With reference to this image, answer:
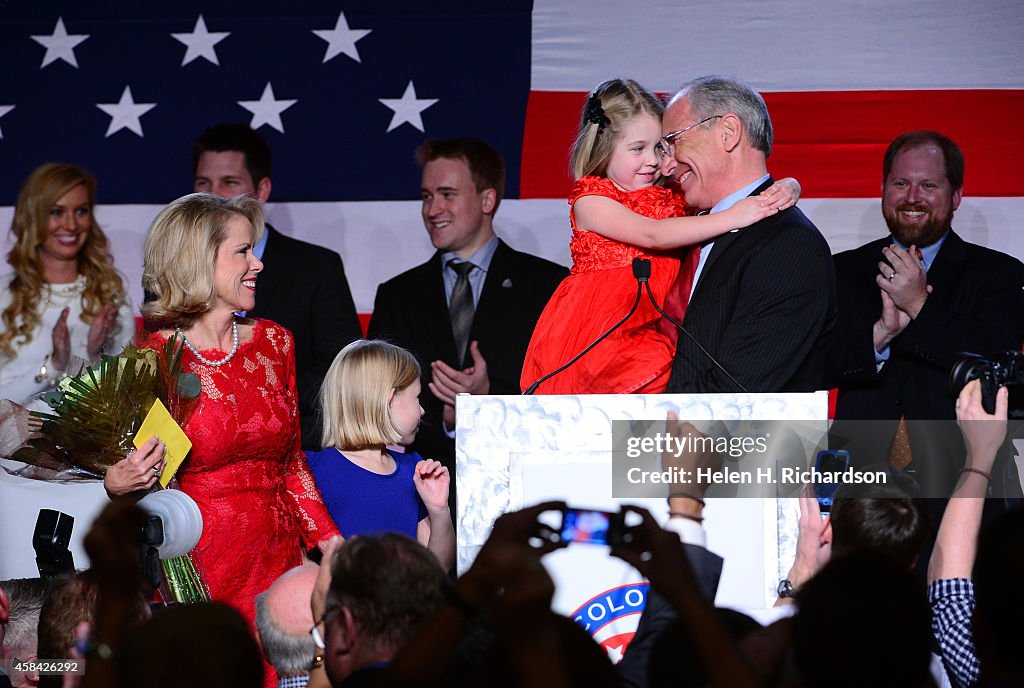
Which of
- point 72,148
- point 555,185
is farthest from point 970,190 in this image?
point 72,148

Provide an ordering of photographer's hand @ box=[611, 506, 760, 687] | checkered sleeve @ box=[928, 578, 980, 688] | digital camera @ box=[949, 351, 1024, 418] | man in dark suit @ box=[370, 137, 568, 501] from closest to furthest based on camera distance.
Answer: photographer's hand @ box=[611, 506, 760, 687] → checkered sleeve @ box=[928, 578, 980, 688] → digital camera @ box=[949, 351, 1024, 418] → man in dark suit @ box=[370, 137, 568, 501]

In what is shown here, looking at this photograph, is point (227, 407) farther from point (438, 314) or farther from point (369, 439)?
point (438, 314)

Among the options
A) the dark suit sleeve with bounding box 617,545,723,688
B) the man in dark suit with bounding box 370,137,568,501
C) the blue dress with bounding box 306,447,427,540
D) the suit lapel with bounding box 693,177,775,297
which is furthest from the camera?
the man in dark suit with bounding box 370,137,568,501

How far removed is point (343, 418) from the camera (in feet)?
12.1

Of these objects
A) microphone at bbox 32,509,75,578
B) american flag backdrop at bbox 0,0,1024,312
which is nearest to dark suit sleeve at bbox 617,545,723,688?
microphone at bbox 32,509,75,578

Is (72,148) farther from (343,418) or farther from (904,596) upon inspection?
(904,596)

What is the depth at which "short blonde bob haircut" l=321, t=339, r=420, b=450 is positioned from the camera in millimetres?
3668

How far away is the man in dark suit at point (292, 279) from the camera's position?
470cm

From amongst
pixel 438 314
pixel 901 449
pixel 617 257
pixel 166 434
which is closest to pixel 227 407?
pixel 166 434

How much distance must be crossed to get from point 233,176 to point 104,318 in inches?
30.8

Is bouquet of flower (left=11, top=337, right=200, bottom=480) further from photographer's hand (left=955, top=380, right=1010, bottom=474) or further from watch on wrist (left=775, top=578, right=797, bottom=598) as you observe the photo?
photographer's hand (left=955, top=380, right=1010, bottom=474)

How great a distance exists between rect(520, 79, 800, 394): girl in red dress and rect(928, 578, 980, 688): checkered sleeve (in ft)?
3.15

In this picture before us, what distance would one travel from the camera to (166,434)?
10.1ft

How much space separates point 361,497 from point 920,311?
6.17 feet
